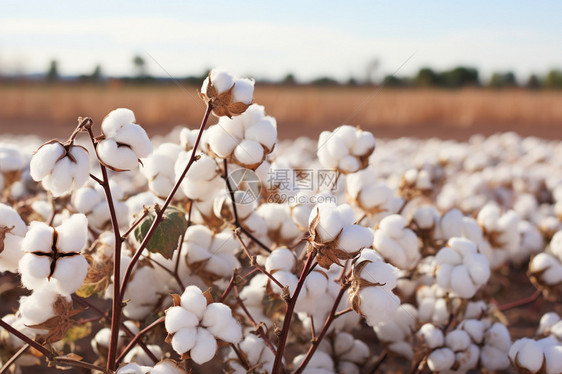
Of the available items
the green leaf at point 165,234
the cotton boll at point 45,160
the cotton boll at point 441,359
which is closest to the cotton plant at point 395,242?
the cotton boll at point 441,359

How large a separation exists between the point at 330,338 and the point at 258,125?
60 cm

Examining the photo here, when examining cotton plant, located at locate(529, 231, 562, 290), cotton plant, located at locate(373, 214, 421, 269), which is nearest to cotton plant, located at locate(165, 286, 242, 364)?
cotton plant, located at locate(373, 214, 421, 269)

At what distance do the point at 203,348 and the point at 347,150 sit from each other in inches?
25.2

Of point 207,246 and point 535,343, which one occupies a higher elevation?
point 207,246

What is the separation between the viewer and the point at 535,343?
3.98 feet

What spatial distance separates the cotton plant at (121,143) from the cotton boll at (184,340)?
0.26 metres

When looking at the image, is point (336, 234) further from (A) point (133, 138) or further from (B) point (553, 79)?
(B) point (553, 79)

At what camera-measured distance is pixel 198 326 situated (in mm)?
855

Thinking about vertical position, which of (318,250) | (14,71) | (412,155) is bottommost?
(14,71)

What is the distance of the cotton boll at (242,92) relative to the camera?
0.93m

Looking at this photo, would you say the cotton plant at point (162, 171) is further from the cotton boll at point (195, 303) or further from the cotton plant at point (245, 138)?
the cotton boll at point (195, 303)

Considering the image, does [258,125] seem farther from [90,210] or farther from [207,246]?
[90,210]

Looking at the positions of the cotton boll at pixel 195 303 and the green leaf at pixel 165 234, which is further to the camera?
the green leaf at pixel 165 234

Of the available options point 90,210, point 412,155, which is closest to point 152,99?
point 412,155
